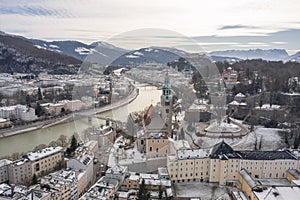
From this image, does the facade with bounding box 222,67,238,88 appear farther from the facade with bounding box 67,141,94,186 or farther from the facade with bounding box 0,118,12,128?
the facade with bounding box 0,118,12,128

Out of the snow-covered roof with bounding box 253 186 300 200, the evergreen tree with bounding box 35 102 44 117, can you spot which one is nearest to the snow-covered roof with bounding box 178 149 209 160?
the snow-covered roof with bounding box 253 186 300 200

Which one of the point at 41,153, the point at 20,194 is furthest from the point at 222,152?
the point at 41,153

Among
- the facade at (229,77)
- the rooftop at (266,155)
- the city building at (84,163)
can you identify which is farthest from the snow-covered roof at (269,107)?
the city building at (84,163)

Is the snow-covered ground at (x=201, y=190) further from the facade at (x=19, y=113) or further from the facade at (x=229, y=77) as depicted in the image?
the facade at (x=229, y=77)

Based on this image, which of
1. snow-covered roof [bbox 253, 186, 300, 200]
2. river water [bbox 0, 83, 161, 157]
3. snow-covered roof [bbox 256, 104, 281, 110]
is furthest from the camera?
snow-covered roof [bbox 256, 104, 281, 110]

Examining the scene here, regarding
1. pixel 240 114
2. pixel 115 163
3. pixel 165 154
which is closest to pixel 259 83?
pixel 240 114

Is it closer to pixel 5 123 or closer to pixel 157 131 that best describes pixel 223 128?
pixel 157 131
